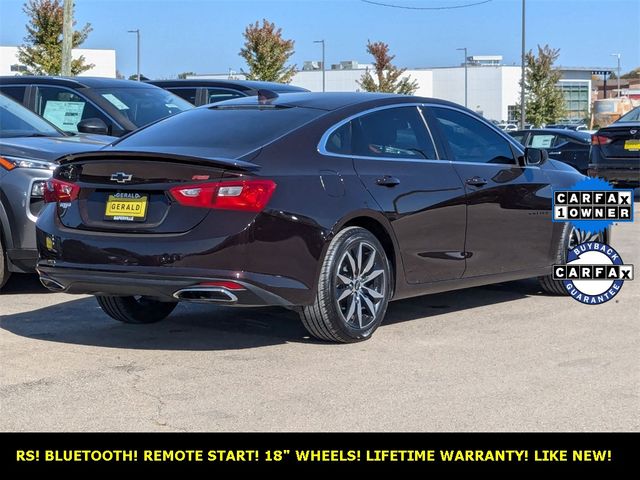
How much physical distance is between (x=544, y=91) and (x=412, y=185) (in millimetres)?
50911

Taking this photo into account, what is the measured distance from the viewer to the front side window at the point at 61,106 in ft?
36.9

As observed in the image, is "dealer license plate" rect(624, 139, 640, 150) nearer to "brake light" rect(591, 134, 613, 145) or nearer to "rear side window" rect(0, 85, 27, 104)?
"brake light" rect(591, 134, 613, 145)

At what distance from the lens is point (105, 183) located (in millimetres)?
6121

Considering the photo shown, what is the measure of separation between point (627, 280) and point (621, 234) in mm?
3843

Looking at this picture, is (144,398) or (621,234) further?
(621,234)

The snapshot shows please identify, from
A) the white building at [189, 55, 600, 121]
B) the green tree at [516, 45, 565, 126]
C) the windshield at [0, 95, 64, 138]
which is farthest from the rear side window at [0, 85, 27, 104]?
the white building at [189, 55, 600, 121]

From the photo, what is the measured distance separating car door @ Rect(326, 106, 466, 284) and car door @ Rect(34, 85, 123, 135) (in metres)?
5.13

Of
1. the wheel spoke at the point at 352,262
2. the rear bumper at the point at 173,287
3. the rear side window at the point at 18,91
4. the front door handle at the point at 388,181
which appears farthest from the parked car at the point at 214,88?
the rear bumper at the point at 173,287

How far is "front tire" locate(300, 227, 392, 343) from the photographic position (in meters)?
6.17

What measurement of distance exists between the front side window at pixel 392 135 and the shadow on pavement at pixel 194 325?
1191mm
